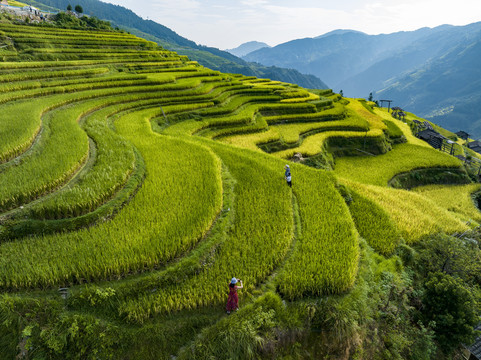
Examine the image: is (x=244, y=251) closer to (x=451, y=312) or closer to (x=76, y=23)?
(x=451, y=312)

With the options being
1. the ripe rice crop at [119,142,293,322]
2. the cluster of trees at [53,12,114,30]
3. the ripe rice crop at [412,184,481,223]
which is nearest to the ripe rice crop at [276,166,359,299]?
the ripe rice crop at [119,142,293,322]

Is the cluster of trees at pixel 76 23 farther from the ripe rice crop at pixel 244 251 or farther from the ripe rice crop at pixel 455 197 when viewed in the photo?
the ripe rice crop at pixel 455 197

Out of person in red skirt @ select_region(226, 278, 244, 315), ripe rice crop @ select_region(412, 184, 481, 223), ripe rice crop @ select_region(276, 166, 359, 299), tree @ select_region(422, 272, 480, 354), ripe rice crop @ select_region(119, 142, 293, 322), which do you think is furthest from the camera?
ripe rice crop @ select_region(412, 184, 481, 223)

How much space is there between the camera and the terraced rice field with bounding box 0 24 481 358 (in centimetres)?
614

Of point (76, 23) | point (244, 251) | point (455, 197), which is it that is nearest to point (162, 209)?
point (244, 251)

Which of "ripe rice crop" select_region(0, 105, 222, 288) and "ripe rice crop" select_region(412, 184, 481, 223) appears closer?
"ripe rice crop" select_region(0, 105, 222, 288)

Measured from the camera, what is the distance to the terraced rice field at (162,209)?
6.14 m

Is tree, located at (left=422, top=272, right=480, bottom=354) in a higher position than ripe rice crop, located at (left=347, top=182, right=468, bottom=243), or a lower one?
lower

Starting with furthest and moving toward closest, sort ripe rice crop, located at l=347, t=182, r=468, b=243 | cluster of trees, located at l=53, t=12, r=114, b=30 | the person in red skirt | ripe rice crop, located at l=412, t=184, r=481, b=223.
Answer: cluster of trees, located at l=53, t=12, r=114, b=30
ripe rice crop, located at l=412, t=184, r=481, b=223
ripe rice crop, located at l=347, t=182, r=468, b=243
the person in red skirt

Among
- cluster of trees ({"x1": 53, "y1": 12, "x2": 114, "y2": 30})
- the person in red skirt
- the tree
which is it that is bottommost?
the tree

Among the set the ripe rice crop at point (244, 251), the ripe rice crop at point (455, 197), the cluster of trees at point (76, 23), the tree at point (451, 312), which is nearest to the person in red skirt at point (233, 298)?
the ripe rice crop at point (244, 251)

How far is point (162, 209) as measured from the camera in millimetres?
8539

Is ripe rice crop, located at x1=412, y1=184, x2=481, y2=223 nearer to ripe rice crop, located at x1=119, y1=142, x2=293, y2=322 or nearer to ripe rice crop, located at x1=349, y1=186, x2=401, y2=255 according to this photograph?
ripe rice crop, located at x1=349, y1=186, x2=401, y2=255

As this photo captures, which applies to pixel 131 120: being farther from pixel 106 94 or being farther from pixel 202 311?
pixel 202 311
